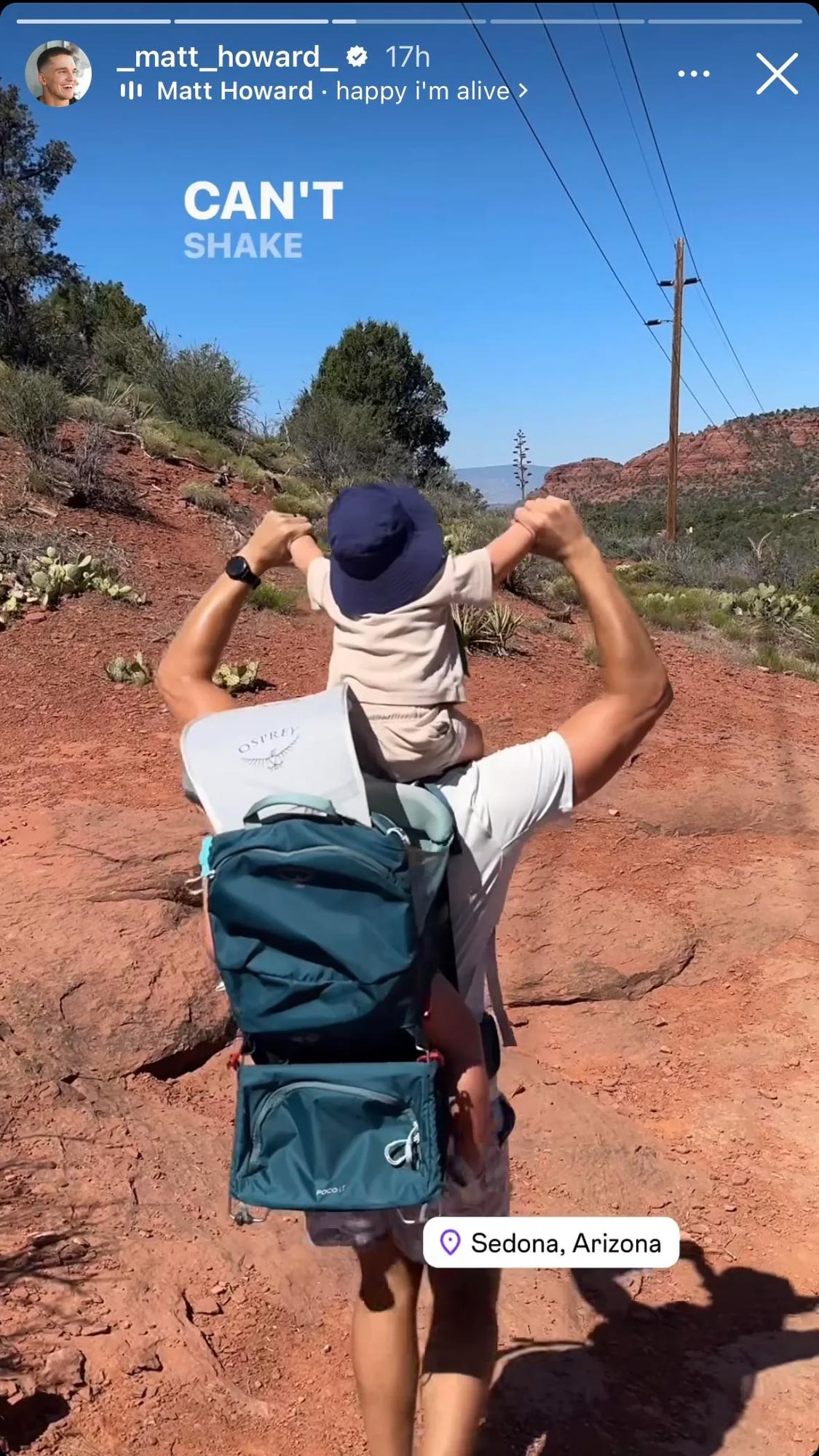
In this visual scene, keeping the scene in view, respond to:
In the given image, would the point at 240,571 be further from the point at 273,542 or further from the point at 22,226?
the point at 22,226

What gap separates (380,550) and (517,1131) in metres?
2.53

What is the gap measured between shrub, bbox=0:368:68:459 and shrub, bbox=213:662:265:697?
3.65 m

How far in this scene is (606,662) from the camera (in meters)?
1.71

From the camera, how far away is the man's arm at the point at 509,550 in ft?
5.54

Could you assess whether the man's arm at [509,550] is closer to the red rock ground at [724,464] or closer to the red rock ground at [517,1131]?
the red rock ground at [517,1131]

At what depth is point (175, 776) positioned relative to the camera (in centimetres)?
504

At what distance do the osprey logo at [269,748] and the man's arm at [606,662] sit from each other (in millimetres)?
408

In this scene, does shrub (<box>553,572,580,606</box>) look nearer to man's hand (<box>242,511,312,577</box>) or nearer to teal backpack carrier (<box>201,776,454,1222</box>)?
man's hand (<box>242,511,312,577</box>)

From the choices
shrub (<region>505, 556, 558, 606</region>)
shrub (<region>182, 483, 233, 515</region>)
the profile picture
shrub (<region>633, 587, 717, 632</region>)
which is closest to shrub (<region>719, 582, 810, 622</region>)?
shrub (<region>633, 587, 717, 632</region>)

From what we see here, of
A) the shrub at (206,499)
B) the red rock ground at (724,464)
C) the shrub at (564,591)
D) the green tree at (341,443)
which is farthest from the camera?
the red rock ground at (724,464)

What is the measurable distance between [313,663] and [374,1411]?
17.3ft

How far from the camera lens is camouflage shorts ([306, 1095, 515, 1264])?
5.55 feet

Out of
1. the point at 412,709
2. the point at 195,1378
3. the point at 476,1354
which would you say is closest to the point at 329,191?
the point at 412,709

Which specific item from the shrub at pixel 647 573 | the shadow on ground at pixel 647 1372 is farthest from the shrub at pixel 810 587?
the shadow on ground at pixel 647 1372
